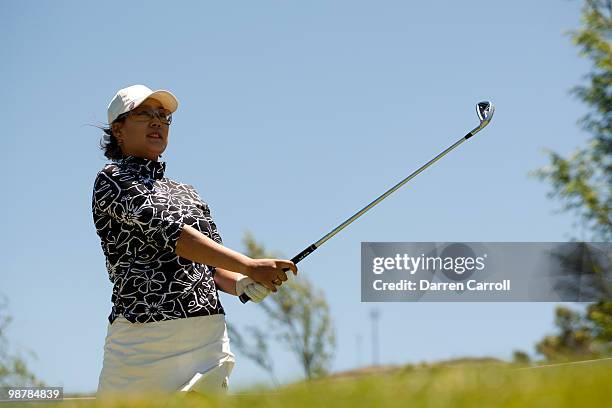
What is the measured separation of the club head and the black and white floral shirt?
7.06 ft

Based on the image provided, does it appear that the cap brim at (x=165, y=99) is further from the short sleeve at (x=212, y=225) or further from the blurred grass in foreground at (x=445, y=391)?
the blurred grass in foreground at (x=445, y=391)

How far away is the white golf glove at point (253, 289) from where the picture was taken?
358 cm

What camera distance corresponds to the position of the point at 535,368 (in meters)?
1.24

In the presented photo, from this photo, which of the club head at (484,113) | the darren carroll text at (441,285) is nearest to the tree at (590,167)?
the darren carroll text at (441,285)

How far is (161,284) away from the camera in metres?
3.40

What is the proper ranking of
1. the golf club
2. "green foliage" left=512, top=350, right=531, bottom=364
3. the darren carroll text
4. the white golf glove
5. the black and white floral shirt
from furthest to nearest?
the darren carroll text < the golf club < the white golf glove < the black and white floral shirt < "green foliage" left=512, top=350, right=531, bottom=364

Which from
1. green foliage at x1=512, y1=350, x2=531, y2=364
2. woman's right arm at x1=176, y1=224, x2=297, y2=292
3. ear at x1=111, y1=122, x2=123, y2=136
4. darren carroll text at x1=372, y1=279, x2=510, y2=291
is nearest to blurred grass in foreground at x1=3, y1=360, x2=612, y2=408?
Answer: green foliage at x1=512, y1=350, x2=531, y2=364

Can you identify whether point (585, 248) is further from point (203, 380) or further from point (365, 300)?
point (203, 380)

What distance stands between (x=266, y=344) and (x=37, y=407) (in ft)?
66.2

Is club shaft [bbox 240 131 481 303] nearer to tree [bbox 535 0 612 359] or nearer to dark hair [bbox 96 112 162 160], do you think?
dark hair [bbox 96 112 162 160]

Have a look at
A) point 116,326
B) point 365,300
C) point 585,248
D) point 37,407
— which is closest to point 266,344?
point 365,300

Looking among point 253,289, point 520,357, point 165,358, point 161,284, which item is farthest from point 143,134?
point 520,357

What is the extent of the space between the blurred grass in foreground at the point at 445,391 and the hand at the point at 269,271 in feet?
6.71

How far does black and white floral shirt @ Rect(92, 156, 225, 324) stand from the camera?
3.37 meters
